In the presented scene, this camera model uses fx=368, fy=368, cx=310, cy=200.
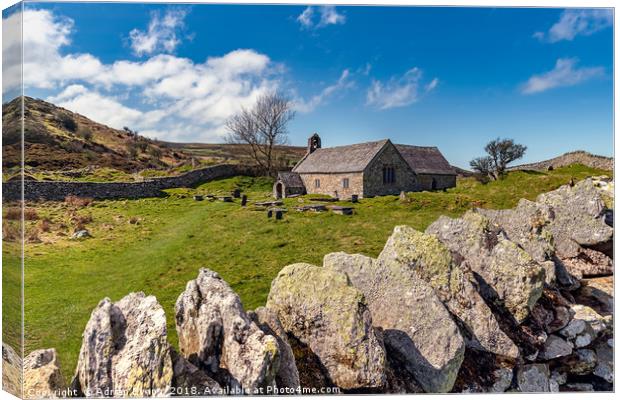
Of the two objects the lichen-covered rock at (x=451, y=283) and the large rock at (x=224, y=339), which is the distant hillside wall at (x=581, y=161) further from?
the large rock at (x=224, y=339)

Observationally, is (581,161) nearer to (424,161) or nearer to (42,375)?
(424,161)

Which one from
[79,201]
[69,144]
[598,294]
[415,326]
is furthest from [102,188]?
[598,294]

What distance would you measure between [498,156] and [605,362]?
6.31 m

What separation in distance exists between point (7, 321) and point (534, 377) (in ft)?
32.3

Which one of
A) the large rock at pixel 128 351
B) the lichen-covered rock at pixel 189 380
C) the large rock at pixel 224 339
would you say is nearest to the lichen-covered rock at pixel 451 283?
the large rock at pixel 224 339

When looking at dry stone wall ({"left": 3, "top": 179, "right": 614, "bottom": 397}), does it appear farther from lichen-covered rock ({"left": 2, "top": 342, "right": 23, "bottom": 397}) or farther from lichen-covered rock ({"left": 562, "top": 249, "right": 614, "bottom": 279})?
lichen-covered rock ({"left": 562, "top": 249, "right": 614, "bottom": 279})

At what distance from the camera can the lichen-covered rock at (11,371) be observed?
6.31 metres

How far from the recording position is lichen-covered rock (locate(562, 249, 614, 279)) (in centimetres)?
910

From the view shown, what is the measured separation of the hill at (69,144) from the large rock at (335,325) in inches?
198

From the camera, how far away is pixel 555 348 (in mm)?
7234

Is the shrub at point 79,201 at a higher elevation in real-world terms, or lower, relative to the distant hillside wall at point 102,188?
lower

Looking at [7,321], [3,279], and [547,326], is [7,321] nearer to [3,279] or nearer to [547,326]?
[3,279]

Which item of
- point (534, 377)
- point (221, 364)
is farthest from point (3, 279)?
point (534, 377)

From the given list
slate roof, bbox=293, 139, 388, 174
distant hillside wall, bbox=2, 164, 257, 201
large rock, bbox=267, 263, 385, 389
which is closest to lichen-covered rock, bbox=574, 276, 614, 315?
large rock, bbox=267, 263, 385, 389
